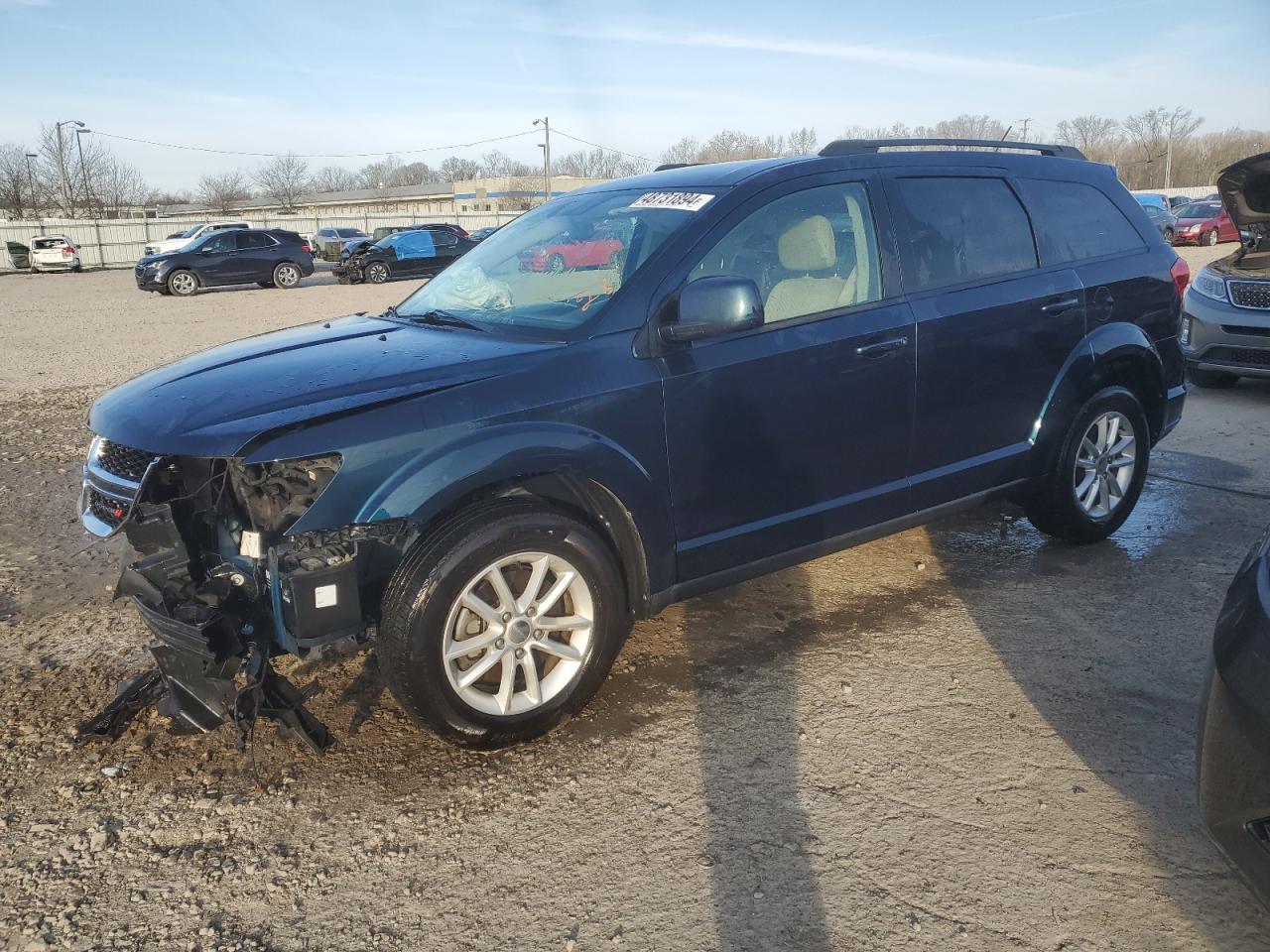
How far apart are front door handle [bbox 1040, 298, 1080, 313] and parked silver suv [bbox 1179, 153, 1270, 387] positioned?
4563 millimetres

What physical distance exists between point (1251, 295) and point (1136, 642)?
6.04 meters

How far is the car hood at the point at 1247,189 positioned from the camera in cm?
746

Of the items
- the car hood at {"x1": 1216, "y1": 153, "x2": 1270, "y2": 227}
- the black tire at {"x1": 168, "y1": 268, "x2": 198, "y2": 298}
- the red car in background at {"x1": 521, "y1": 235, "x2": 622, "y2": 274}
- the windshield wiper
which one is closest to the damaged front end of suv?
the windshield wiper

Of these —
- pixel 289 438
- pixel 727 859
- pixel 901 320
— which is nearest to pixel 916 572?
pixel 901 320

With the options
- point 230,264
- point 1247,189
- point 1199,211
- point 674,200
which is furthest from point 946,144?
point 1199,211

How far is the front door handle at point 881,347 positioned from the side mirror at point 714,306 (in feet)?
2.21

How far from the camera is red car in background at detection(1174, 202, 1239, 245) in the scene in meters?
28.1

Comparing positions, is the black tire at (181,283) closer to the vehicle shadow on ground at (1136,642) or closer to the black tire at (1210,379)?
the black tire at (1210,379)

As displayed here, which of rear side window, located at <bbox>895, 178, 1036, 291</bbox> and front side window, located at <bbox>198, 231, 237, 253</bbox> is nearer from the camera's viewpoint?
rear side window, located at <bbox>895, 178, 1036, 291</bbox>

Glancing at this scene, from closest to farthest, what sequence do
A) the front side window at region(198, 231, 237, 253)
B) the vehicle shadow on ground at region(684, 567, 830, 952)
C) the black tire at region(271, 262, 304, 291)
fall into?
the vehicle shadow on ground at region(684, 567, 830, 952)
the front side window at region(198, 231, 237, 253)
the black tire at region(271, 262, 304, 291)

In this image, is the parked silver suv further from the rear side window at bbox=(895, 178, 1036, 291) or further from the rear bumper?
the rear bumper

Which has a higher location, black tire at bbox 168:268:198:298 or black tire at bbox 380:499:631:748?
black tire at bbox 168:268:198:298

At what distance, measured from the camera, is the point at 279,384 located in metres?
3.04

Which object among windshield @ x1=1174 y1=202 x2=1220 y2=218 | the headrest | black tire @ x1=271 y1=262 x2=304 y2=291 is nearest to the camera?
the headrest
